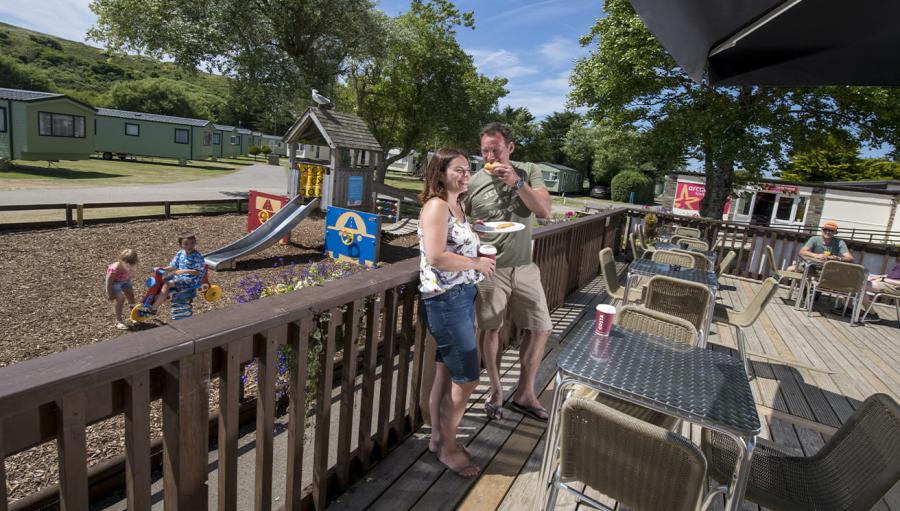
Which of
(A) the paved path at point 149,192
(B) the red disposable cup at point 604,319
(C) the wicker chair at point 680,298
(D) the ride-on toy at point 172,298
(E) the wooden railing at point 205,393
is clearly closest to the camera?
(E) the wooden railing at point 205,393

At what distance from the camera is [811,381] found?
14.0 ft

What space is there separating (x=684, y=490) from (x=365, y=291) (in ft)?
4.52

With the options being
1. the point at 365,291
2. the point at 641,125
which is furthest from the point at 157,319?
the point at 641,125

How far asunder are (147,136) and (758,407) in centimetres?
3790

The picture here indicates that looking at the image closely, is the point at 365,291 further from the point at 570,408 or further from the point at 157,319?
the point at 157,319

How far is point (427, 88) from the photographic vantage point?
2475 centimetres

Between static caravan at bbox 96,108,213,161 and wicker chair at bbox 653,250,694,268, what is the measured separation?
1360 inches

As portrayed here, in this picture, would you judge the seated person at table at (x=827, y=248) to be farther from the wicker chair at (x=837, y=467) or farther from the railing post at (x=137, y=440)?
the railing post at (x=137, y=440)

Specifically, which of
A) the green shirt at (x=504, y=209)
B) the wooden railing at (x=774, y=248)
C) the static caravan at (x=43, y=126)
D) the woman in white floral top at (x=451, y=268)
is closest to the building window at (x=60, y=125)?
the static caravan at (x=43, y=126)

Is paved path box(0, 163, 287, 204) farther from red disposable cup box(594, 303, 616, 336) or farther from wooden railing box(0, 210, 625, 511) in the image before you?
red disposable cup box(594, 303, 616, 336)

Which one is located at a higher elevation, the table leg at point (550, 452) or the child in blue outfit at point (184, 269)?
the table leg at point (550, 452)

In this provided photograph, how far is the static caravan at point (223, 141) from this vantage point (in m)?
40.4

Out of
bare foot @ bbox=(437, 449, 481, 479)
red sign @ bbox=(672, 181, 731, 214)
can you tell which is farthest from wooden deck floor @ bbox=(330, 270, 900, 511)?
red sign @ bbox=(672, 181, 731, 214)

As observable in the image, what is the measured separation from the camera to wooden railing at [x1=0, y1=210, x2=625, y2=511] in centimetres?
109
